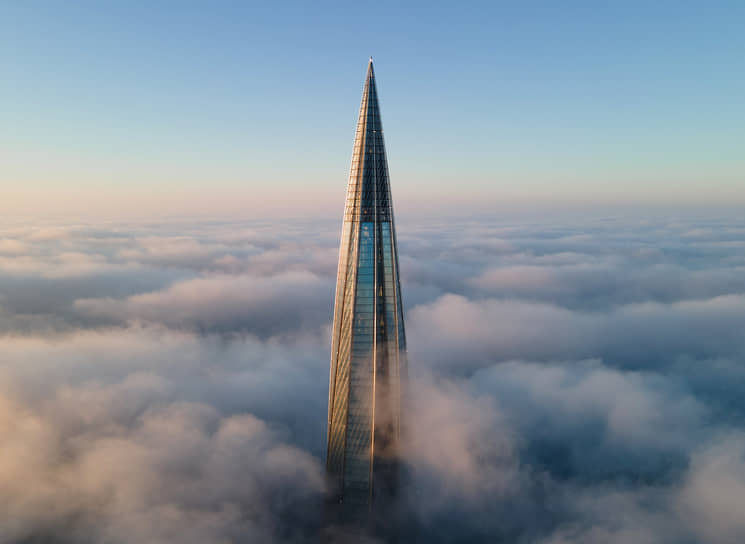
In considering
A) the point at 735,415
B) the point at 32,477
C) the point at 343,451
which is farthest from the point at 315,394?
the point at 735,415

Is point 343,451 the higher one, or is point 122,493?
point 343,451

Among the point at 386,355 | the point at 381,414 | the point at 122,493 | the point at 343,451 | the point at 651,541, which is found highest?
the point at 386,355

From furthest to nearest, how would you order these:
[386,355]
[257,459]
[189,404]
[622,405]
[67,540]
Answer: [622,405] → [189,404] → [257,459] → [67,540] → [386,355]

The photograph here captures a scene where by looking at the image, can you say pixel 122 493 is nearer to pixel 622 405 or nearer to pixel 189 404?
pixel 189 404

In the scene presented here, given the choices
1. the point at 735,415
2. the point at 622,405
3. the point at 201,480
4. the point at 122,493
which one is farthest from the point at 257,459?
the point at 735,415

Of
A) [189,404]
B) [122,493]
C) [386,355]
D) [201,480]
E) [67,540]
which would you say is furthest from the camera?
[189,404]

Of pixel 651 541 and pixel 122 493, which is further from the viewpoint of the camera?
pixel 122 493
